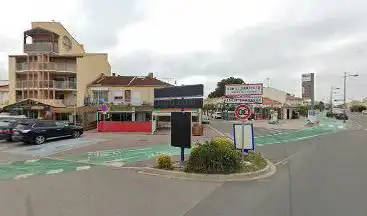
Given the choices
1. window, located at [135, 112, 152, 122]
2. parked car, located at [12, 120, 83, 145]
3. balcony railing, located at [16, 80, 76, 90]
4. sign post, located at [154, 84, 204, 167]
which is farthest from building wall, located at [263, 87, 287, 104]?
sign post, located at [154, 84, 204, 167]

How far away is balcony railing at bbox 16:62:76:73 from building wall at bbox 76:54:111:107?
3.85ft

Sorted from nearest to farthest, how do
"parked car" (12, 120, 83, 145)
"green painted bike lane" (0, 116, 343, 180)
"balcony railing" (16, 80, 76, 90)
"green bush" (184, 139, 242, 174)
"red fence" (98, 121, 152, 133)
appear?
"green bush" (184, 139, 242, 174) → "green painted bike lane" (0, 116, 343, 180) → "parked car" (12, 120, 83, 145) → "red fence" (98, 121, 152, 133) → "balcony railing" (16, 80, 76, 90)

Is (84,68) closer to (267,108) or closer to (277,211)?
(267,108)

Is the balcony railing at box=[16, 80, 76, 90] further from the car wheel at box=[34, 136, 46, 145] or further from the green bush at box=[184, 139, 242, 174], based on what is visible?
the green bush at box=[184, 139, 242, 174]

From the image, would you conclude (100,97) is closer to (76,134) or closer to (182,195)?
(76,134)

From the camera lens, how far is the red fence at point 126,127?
35625 millimetres

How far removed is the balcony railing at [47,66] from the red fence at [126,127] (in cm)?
1772

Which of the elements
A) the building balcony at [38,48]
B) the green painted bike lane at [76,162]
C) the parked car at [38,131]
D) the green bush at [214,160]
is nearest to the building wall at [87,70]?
the building balcony at [38,48]

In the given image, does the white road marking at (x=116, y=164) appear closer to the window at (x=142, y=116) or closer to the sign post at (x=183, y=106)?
the sign post at (x=183, y=106)

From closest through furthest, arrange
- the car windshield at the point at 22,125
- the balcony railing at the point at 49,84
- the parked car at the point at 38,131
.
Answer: the parked car at the point at 38,131 < the car windshield at the point at 22,125 < the balcony railing at the point at 49,84

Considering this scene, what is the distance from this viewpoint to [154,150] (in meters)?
21.4

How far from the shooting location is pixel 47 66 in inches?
1991

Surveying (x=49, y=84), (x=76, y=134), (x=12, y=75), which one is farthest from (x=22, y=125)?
(x=12, y=75)

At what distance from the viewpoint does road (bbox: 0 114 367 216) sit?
8375mm
